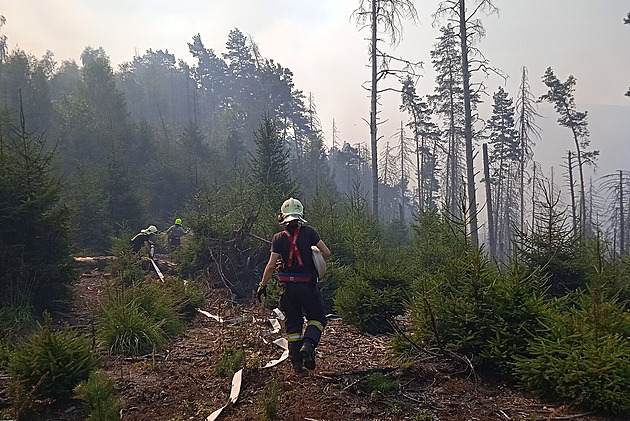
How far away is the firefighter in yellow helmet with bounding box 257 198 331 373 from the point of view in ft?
18.9

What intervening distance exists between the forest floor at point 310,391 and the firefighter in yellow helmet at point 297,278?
20.1 inches

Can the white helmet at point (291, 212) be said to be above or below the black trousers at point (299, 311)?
above

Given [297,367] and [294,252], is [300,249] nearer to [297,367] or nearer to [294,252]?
[294,252]

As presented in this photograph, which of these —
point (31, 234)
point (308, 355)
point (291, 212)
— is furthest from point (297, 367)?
point (31, 234)

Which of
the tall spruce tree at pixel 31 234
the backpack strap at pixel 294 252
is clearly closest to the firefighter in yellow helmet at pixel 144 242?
the tall spruce tree at pixel 31 234

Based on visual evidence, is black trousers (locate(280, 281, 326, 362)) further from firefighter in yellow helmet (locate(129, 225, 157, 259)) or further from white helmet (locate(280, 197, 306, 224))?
firefighter in yellow helmet (locate(129, 225, 157, 259))

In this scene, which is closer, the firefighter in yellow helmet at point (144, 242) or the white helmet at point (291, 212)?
the white helmet at point (291, 212)

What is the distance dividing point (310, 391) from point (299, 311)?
108 centimetres

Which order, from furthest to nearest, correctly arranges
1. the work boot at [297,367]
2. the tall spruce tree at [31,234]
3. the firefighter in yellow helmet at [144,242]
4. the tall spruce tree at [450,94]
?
the tall spruce tree at [450,94] < the firefighter in yellow helmet at [144,242] < the tall spruce tree at [31,234] < the work boot at [297,367]

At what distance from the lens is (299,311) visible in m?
5.89

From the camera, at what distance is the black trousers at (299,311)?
226 inches

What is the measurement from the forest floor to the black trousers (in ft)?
1.36

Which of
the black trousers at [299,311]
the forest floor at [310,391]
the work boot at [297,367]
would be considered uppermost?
the black trousers at [299,311]

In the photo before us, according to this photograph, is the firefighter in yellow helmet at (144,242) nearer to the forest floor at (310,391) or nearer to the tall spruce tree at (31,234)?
the tall spruce tree at (31,234)
